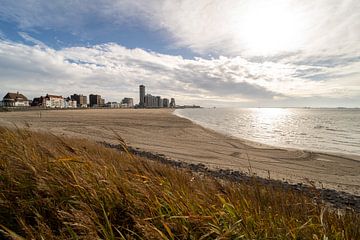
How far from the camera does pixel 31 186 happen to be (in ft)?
8.17

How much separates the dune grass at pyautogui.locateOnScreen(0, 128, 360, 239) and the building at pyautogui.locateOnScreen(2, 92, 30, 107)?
423 feet

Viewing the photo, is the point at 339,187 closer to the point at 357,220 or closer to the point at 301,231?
the point at 357,220

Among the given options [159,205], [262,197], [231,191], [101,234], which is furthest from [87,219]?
[262,197]

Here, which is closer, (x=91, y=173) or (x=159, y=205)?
(x=159, y=205)

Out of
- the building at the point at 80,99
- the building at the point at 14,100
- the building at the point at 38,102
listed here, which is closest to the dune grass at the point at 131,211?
the building at the point at 14,100

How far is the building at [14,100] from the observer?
4156 inches

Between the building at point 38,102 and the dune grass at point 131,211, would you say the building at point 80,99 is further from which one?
the dune grass at point 131,211

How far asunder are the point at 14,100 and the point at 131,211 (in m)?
134

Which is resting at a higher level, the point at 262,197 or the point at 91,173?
the point at 91,173

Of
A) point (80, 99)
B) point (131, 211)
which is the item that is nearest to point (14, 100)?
point (80, 99)

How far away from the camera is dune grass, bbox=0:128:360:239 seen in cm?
166

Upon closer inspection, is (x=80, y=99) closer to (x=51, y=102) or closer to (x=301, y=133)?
(x=51, y=102)

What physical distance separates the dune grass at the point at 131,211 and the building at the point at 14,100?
12887 cm

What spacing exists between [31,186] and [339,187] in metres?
10.4
